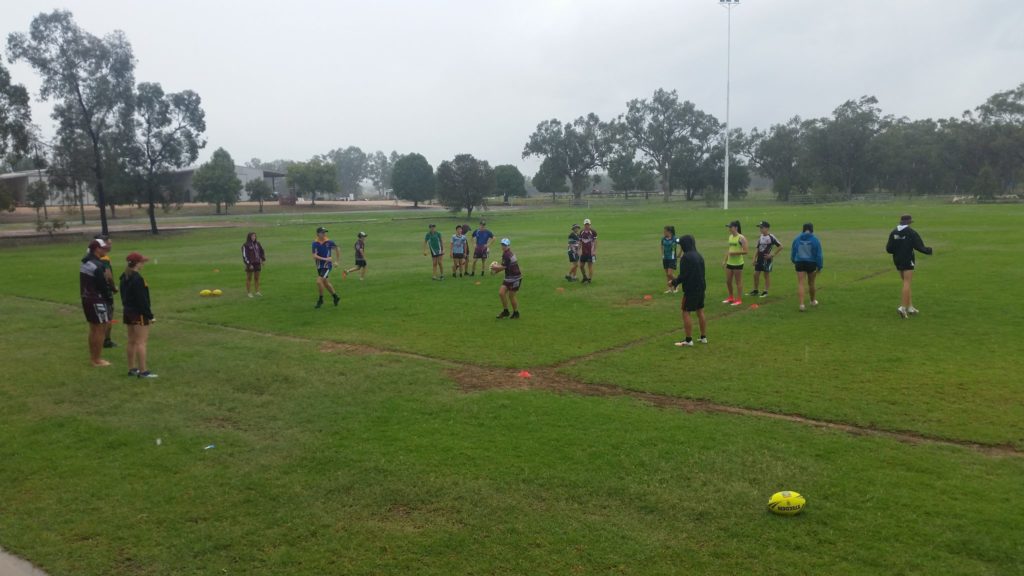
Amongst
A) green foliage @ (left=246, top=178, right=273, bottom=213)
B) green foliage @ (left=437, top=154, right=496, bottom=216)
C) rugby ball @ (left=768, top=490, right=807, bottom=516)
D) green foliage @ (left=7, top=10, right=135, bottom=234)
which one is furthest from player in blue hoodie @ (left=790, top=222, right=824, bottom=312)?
green foliage @ (left=246, top=178, right=273, bottom=213)

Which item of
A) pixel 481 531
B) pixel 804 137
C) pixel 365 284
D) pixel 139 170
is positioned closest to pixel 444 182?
pixel 139 170

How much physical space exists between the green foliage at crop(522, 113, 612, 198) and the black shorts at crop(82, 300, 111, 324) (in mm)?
113792

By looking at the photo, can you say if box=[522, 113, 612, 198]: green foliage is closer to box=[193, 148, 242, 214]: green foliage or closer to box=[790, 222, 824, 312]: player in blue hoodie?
box=[193, 148, 242, 214]: green foliage

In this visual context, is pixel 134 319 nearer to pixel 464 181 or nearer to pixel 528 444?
pixel 528 444

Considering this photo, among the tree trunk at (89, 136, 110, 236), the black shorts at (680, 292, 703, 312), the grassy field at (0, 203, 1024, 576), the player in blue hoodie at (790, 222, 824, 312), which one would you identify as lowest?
the grassy field at (0, 203, 1024, 576)

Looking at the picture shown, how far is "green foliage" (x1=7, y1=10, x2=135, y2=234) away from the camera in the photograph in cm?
4525

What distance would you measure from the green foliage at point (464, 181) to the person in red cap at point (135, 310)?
64.1 m

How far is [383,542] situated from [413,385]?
4826 mm

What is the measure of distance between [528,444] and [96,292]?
8.64 m

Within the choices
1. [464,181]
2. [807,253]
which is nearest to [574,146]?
[464,181]

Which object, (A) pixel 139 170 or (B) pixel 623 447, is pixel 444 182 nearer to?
(A) pixel 139 170

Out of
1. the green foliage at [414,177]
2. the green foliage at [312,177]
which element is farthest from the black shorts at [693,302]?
the green foliage at [312,177]

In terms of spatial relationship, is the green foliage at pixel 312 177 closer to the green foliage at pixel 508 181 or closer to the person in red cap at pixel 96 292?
the green foliage at pixel 508 181

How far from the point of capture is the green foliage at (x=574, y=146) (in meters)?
124
